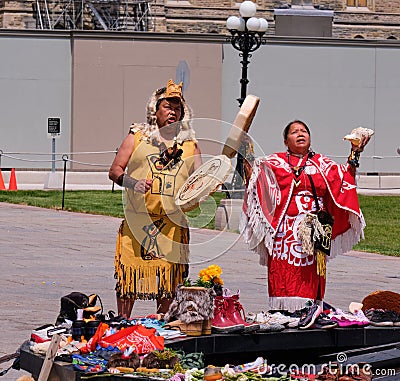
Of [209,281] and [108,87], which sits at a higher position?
[108,87]

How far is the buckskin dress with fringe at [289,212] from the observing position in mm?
7539

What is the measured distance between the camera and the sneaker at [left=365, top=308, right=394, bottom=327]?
709 centimetres

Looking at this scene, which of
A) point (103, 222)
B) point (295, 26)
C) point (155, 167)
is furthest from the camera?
point (295, 26)

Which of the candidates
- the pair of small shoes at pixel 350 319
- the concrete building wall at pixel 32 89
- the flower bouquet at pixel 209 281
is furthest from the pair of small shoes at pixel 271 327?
the concrete building wall at pixel 32 89

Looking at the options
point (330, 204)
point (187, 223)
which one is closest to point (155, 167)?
point (187, 223)

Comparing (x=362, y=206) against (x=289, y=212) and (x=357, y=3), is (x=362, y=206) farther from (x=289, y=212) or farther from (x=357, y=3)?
(x=357, y=3)

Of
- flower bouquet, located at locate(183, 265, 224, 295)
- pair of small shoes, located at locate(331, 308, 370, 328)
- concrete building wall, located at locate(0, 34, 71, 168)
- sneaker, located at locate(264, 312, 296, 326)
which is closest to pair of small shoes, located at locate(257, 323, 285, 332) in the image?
sneaker, located at locate(264, 312, 296, 326)

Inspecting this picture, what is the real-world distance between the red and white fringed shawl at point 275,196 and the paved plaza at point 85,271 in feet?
0.66

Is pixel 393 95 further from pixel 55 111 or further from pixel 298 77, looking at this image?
pixel 55 111

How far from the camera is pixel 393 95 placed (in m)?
40.0

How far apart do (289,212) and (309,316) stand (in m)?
0.93

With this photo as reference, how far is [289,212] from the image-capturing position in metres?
7.57

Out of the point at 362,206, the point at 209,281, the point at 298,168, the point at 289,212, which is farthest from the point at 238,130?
the point at 362,206

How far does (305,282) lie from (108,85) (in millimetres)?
31170
